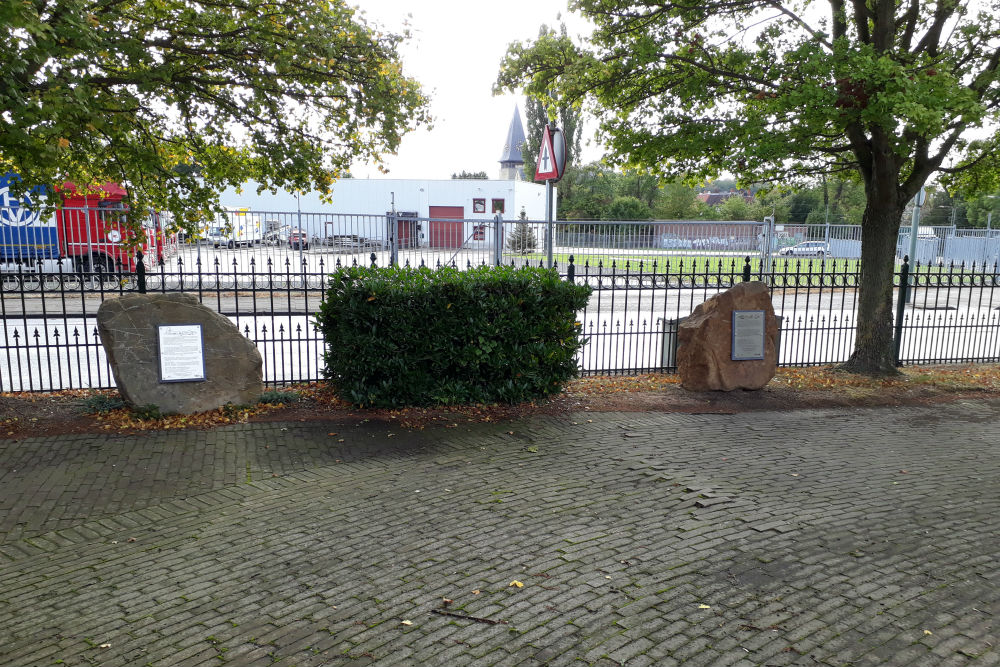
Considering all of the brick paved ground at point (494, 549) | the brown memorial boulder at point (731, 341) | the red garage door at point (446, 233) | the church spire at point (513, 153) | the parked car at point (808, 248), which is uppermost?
the church spire at point (513, 153)

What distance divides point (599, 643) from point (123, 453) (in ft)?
15.3

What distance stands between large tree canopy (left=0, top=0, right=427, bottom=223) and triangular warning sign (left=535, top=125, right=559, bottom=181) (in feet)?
5.34

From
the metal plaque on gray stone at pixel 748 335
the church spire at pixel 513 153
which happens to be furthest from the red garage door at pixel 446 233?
the church spire at pixel 513 153

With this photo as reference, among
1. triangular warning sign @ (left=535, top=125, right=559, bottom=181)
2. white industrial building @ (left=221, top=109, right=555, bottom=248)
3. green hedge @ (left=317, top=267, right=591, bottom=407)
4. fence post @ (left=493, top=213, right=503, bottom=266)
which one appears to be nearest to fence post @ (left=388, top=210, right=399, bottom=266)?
white industrial building @ (left=221, top=109, right=555, bottom=248)

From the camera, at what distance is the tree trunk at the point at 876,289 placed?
9.52m

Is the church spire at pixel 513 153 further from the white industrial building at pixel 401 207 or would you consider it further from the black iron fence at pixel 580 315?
the black iron fence at pixel 580 315

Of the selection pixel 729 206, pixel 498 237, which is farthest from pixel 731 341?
pixel 729 206

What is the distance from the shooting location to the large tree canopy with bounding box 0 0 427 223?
565cm

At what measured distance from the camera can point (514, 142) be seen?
60.0 m

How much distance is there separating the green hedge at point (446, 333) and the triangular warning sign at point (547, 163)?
1.41 m

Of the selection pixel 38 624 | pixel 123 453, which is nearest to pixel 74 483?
pixel 123 453

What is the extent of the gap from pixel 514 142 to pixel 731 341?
53.9 meters

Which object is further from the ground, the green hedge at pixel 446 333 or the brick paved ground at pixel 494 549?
the green hedge at pixel 446 333

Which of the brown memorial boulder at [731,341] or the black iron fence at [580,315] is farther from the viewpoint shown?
the black iron fence at [580,315]
